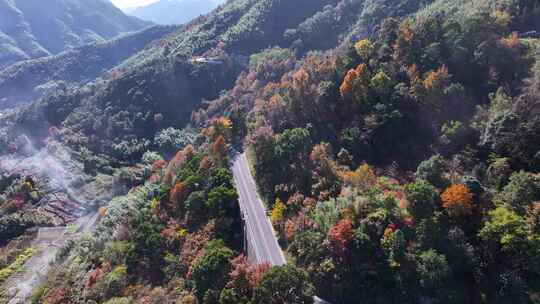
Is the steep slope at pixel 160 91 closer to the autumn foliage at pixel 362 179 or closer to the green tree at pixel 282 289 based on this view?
the autumn foliage at pixel 362 179

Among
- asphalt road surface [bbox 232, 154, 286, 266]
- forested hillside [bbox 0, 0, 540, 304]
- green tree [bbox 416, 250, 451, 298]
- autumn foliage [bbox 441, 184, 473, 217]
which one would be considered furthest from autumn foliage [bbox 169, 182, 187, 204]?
autumn foliage [bbox 441, 184, 473, 217]

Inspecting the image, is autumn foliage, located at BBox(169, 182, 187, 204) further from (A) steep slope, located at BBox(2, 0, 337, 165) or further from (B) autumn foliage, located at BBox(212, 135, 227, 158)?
(A) steep slope, located at BBox(2, 0, 337, 165)

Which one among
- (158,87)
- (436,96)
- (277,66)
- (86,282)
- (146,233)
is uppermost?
(158,87)

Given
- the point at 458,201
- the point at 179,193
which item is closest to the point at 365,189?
the point at 458,201

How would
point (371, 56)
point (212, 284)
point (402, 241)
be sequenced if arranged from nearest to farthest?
point (402, 241)
point (212, 284)
point (371, 56)

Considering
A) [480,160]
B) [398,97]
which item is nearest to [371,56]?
[398,97]

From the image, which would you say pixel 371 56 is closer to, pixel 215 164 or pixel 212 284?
pixel 215 164

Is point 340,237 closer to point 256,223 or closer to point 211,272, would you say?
point 211,272
